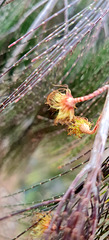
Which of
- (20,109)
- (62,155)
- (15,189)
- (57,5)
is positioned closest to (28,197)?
(15,189)

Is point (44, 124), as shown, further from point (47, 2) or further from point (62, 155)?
point (47, 2)

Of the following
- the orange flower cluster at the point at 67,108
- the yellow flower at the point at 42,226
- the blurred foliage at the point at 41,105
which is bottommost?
the yellow flower at the point at 42,226

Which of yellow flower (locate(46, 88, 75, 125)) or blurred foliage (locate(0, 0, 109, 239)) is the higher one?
blurred foliage (locate(0, 0, 109, 239))

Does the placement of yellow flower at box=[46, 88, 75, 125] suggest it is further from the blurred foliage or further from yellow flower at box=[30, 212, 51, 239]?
yellow flower at box=[30, 212, 51, 239]

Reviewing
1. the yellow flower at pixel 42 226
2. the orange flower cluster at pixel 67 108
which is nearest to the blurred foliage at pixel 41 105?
the orange flower cluster at pixel 67 108

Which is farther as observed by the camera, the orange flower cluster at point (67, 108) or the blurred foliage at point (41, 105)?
the blurred foliage at point (41, 105)

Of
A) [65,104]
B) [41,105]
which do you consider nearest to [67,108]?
[65,104]

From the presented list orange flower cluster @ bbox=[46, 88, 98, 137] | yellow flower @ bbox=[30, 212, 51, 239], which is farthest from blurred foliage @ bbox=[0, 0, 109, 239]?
yellow flower @ bbox=[30, 212, 51, 239]

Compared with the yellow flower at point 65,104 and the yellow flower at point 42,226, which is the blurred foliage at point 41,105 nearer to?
the yellow flower at point 65,104

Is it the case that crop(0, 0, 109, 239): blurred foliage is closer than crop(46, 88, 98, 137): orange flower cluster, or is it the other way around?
crop(46, 88, 98, 137): orange flower cluster

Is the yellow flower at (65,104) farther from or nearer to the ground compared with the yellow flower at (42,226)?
farther from the ground

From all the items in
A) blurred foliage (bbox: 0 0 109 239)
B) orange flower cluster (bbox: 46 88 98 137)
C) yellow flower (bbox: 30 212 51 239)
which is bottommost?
yellow flower (bbox: 30 212 51 239)
